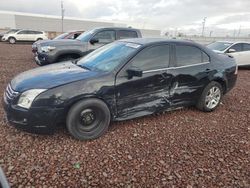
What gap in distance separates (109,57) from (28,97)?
1.60 meters

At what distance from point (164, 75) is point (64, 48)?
4497mm

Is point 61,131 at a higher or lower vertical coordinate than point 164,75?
lower

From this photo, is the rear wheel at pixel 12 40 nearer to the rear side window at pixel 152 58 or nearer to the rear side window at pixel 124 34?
the rear side window at pixel 124 34

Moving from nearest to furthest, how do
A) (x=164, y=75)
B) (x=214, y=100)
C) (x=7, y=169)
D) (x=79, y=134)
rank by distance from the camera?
1. (x=7, y=169)
2. (x=79, y=134)
3. (x=164, y=75)
4. (x=214, y=100)

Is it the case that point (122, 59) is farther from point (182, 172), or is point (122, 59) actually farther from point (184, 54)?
point (182, 172)

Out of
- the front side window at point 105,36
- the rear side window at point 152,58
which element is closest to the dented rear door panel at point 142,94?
the rear side window at point 152,58

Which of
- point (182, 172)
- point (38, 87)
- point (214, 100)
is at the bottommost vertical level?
point (182, 172)

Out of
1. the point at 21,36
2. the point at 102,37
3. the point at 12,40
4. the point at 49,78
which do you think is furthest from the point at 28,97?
the point at 21,36

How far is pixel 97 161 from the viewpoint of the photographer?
10.2ft

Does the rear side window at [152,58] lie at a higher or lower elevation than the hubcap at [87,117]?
higher

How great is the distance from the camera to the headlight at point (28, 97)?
3.28 metres

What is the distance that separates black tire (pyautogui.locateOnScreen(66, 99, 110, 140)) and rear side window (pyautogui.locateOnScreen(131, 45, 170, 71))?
95 cm

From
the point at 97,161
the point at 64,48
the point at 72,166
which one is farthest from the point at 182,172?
the point at 64,48

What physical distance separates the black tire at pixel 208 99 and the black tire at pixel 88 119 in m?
2.19
